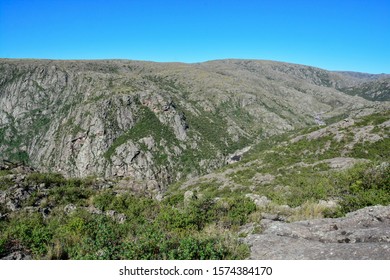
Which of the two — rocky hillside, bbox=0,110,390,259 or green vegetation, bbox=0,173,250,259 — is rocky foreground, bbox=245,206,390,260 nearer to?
rocky hillside, bbox=0,110,390,259

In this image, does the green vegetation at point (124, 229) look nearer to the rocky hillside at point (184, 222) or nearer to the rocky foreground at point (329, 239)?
the rocky hillside at point (184, 222)

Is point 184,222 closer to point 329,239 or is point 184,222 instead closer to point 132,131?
point 329,239

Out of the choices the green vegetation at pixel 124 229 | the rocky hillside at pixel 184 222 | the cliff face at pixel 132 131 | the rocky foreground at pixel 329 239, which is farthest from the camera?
the cliff face at pixel 132 131

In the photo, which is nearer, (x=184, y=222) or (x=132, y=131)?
(x=184, y=222)

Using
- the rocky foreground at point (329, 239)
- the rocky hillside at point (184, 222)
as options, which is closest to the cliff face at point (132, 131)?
the rocky hillside at point (184, 222)

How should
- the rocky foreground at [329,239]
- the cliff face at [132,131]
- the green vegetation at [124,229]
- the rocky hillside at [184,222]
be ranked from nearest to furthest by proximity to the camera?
the rocky foreground at [329,239] < the green vegetation at [124,229] < the rocky hillside at [184,222] < the cliff face at [132,131]

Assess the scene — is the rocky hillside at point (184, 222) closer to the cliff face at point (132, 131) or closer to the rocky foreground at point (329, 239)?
the rocky foreground at point (329, 239)

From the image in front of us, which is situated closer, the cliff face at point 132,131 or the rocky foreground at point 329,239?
the rocky foreground at point 329,239

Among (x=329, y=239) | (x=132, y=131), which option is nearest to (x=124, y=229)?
(x=329, y=239)

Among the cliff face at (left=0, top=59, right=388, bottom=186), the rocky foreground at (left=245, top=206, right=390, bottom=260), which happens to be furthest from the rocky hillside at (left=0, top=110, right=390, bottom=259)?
the cliff face at (left=0, top=59, right=388, bottom=186)
